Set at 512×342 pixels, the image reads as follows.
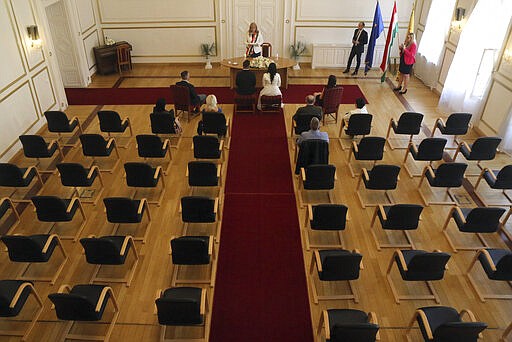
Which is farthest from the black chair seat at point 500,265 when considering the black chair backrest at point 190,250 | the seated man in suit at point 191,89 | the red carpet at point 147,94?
the seated man in suit at point 191,89

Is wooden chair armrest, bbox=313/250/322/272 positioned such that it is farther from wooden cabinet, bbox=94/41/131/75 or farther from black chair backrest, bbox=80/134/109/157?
wooden cabinet, bbox=94/41/131/75

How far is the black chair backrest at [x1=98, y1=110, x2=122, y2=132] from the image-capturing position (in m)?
8.68

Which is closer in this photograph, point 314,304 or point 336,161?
point 314,304

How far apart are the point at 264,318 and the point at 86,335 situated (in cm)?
220

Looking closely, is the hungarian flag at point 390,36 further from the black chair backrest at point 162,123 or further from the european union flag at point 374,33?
the black chair backrest at point 162,123

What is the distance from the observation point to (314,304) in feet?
18.0

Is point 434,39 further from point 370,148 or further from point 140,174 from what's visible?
point 140,174

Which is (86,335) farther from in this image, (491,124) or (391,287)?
(491,124)

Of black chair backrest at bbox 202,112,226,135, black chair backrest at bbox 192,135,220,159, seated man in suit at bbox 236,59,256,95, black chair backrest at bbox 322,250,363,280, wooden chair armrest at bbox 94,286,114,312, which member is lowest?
wooden chair armrest at bbox 94,286,114,312

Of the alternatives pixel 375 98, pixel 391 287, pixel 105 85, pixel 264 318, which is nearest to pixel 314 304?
pixel 264 318

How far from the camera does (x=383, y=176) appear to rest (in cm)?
684

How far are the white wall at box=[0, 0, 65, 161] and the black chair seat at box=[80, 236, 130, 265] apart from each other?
4.35 meters

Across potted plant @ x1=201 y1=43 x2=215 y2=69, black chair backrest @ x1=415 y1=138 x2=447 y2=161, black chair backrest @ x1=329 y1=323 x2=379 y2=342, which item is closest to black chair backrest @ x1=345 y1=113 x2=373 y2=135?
black chair backrest @ x1=415 y1=138 x2=447 y2=161

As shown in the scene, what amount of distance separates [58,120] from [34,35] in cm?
237
